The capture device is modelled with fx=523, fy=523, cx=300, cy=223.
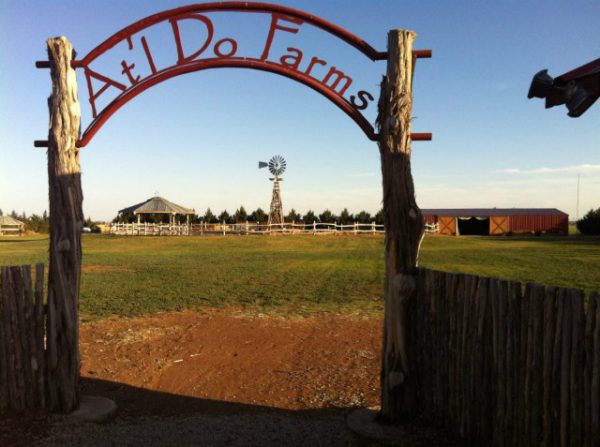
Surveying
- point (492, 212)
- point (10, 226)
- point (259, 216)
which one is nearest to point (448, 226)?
point (492, 212)

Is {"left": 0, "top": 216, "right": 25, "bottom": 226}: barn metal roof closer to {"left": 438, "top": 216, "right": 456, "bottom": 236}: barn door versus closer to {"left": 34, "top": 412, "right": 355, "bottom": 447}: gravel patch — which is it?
{"left": 438, "top": 216, "right": 456, "bottom": 236}: barn door

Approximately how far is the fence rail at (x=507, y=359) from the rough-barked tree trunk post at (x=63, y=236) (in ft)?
12.9

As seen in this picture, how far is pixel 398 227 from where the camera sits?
18.8 feet

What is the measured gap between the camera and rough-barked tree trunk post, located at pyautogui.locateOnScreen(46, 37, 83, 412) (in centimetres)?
603

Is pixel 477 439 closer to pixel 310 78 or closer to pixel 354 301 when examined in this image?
pixel 310 78

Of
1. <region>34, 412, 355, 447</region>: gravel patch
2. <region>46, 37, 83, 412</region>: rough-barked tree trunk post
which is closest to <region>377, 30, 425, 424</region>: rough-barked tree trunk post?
<region>34, 412, 355, 447</region>: gravel patch

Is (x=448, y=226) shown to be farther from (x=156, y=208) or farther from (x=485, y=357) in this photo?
(x=485, y=357)

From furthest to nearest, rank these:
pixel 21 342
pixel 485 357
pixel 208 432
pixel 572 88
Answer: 1. pixel 21 342
2. pixel 208 432
3. pixel 485 357
4. pixel 572 88

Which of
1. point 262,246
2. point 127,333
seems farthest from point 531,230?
point 127,333

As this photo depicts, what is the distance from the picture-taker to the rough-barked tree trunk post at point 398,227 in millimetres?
5727

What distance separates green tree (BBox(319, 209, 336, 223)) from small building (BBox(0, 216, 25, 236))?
33609mm

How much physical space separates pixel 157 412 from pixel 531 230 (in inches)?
2115

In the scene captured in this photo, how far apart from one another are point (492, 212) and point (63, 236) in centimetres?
5682

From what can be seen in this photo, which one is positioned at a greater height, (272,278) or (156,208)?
(156,208)
